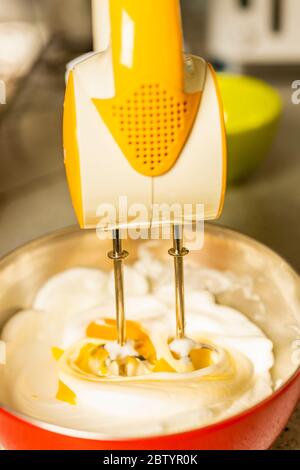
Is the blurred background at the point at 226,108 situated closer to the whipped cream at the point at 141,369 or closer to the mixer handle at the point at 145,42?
the whipped cream at the point at 141,369

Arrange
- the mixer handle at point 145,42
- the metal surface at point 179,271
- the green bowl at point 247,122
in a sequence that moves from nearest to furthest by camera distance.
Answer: the mixer handle at point 145,42, the metal surface at point 179,271, the green bowl at point 247,122

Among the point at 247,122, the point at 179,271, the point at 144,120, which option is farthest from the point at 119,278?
the point at 247,122

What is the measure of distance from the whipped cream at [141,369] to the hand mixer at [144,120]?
169 mm

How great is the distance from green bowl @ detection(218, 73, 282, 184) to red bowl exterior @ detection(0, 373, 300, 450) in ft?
1.67

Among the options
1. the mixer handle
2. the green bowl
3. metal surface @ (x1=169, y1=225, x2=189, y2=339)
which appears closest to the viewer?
the mixer handle

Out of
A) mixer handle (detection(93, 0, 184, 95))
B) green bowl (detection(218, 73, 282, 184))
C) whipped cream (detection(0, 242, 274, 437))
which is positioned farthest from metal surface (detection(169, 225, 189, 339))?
green bowl (detection(218, 73, 282, 184))

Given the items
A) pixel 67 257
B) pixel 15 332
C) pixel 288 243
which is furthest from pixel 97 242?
pixel 288 243

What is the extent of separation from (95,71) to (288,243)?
54cm

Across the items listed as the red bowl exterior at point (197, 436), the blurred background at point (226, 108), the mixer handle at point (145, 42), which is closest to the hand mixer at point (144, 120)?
the mixer handle at point (145, 42)

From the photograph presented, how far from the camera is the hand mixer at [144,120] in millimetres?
454

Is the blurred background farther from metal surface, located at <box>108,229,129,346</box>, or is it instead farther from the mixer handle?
the mixer handle

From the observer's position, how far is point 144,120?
0.47 meters

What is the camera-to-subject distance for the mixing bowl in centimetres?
52

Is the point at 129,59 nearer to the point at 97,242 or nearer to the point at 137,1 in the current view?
the point at 137,1
